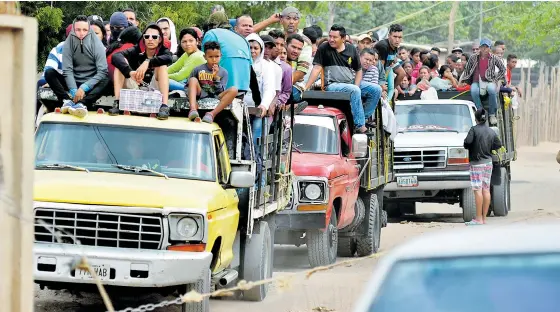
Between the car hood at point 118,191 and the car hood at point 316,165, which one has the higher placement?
the car hood at point 316,165

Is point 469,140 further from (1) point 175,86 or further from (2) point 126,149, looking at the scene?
(2) point 126,149

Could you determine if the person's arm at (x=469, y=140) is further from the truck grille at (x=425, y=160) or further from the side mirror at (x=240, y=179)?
the side mirror at (x=240, y=179)

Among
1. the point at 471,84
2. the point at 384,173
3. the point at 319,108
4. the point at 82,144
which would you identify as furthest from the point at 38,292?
the point at 471,84

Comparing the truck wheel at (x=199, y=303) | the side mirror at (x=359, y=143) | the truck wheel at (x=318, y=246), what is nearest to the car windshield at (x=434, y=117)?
the side mirror at (x=359, y=143)

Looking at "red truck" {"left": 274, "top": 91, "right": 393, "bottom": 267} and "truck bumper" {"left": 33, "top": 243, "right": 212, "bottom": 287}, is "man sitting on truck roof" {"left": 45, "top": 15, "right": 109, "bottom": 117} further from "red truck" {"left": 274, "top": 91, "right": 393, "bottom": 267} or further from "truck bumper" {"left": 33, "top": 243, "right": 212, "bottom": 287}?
"red truck" {"left": 274, "top": 91, "right": 393, "bottom": 267}

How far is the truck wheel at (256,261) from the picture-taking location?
11.7 meters

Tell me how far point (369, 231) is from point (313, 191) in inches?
111

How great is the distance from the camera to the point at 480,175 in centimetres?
1942

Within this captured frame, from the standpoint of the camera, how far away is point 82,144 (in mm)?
10641

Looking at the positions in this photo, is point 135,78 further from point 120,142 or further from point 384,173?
point 384,173


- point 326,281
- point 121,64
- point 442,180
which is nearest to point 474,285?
point 121,64

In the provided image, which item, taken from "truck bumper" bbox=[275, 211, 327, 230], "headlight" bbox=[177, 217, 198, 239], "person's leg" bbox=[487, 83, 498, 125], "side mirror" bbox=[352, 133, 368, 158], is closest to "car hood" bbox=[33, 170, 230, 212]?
"headlight" bbox=[177, 217, 198, 239]

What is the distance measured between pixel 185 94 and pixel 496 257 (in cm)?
743

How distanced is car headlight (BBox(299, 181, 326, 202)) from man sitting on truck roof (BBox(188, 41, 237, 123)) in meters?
3.05
